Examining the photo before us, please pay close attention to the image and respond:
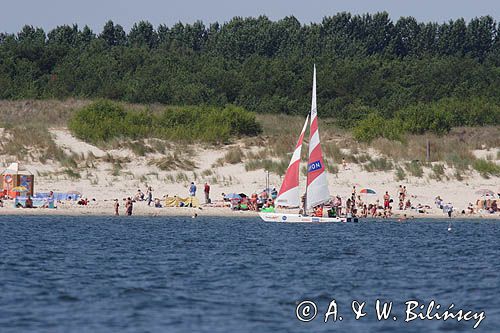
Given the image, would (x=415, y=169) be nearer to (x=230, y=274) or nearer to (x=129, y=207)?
(x=129, y=207)

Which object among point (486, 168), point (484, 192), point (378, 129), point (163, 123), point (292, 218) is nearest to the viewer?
point (292, 218)

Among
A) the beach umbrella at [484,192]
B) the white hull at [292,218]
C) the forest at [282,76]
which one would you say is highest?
the forest at [282,76]

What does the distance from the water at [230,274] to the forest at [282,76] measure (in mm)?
21856

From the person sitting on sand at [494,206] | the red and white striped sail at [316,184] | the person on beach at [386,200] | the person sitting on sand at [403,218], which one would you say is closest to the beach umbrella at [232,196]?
the red and white striped sail at [316,184]

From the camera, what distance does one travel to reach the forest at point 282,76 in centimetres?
7512

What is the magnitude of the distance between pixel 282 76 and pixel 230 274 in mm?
56098

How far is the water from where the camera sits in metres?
Result: 22.6

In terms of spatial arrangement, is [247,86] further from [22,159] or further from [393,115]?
[22,159]

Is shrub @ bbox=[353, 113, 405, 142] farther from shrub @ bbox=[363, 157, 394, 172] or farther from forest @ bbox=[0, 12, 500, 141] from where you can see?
shrub @ bbox=[363, 157, 394, 172]

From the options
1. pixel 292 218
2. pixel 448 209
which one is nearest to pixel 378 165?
pixel 448 209

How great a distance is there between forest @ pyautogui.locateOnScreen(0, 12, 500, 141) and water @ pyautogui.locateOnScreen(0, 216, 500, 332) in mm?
21856

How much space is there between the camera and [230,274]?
3012cm

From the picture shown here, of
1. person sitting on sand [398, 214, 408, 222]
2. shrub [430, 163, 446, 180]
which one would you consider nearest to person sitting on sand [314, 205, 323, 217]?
person sitting on sand [398, 214, 408, 222]

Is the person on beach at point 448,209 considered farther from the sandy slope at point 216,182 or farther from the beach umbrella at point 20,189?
the beach umbrella at point 20,189
